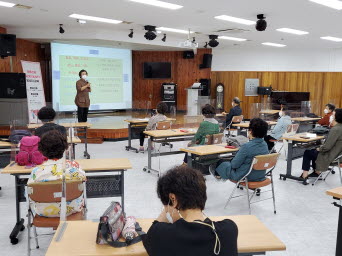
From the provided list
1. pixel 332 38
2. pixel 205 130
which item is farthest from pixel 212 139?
pixel 332 38

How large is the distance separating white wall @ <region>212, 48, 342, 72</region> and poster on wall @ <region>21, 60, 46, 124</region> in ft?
23.8

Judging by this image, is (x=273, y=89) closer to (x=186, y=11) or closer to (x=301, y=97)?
(x=301, y=97)

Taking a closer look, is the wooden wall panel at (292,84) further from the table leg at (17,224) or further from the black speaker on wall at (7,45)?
the table leg at (17,224)

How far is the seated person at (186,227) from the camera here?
1.36 meters

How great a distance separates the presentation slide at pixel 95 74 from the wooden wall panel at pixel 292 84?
13.3ft

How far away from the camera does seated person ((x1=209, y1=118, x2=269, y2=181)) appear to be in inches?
143

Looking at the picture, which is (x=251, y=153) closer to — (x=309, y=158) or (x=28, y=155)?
(x=309, y=158)

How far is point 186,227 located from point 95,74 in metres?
10.5

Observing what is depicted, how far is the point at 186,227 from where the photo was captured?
138 centimetres

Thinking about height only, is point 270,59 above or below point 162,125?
above

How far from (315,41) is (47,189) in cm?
1110

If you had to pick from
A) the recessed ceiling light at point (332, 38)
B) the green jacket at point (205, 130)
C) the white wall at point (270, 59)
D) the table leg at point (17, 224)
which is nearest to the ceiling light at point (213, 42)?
the recessed ceiling light at point (332, 38)

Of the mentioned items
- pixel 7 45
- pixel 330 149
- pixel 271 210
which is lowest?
pixel 271 210

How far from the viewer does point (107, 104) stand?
11.6 m
